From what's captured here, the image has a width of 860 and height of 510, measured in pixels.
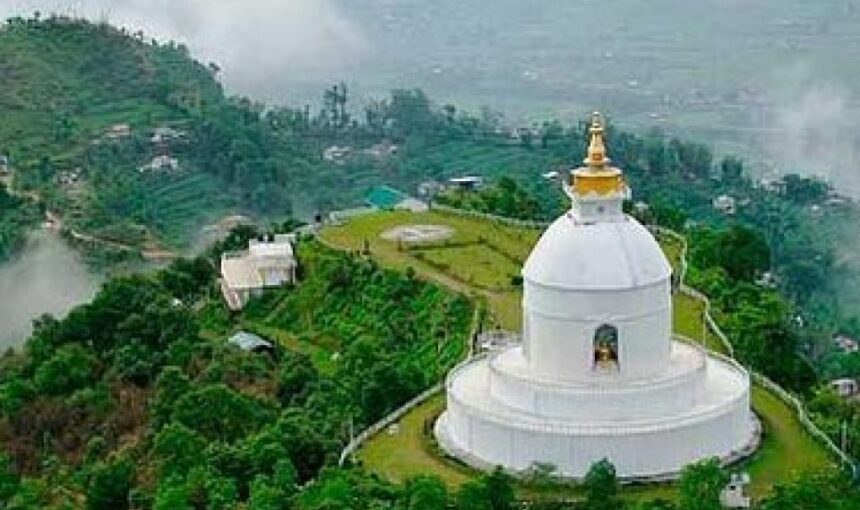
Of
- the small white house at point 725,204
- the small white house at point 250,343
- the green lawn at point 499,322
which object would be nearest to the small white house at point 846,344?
the green lawn at point 499,322

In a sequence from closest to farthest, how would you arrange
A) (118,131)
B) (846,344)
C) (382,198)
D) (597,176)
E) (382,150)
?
(597,176), (846,344), (382,198), (118,131), (382,150)

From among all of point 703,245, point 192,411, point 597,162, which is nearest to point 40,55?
point 703,245

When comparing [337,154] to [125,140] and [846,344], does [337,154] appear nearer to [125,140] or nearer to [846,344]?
[125,140]

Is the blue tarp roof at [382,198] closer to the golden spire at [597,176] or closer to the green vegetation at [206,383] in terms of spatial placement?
the green vegetation at [206,383]

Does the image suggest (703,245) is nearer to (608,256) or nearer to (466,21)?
(608,256)

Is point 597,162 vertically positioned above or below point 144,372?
above

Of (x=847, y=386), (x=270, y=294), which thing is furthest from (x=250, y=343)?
(x=847, y=386)
